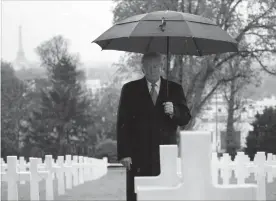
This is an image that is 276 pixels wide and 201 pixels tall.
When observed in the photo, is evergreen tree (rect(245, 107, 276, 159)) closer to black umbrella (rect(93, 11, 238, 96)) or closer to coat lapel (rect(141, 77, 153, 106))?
black umbrella (rect(93, 11, 238, 96))

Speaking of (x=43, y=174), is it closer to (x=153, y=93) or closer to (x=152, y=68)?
(x=153, y=93)

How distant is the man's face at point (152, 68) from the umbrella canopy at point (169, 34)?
51 centimetres

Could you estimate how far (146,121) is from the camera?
5801 millimetres

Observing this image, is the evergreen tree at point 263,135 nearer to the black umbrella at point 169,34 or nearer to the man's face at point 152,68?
the black umbrella at point 169,34

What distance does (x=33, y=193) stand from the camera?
1132 centimetres


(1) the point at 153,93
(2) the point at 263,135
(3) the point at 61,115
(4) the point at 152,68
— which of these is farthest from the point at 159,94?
(3) the point at 61,115

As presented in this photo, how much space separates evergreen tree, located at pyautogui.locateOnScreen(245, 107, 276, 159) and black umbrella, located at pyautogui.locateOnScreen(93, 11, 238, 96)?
25927mm

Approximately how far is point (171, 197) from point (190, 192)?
96 mm

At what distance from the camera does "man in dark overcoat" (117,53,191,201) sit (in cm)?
575

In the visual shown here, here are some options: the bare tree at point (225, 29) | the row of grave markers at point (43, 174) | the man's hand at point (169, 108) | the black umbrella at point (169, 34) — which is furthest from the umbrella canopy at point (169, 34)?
the bare tree at point (225, 29)

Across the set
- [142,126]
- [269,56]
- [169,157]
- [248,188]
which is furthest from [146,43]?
[269,56]

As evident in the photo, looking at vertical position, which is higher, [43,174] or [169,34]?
[169,34]

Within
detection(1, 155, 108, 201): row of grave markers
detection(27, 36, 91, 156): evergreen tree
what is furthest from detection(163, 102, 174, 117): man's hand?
detection(27, 36, 91, 156): evergreen tree

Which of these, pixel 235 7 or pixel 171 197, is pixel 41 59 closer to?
pixel 235 7
